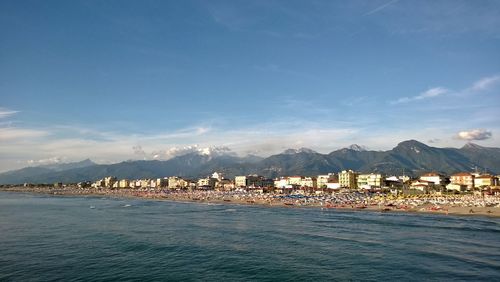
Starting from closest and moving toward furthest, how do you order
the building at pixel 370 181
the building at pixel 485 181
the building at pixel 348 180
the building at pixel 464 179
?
the building at pixel 485 181, the building at pixel 464 179, the building at pixel 370 181, the building at pixel 348 180

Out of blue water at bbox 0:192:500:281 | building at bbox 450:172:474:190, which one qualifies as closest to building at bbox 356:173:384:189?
building at bbox 450:172:474:190

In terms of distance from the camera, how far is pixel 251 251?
120ft

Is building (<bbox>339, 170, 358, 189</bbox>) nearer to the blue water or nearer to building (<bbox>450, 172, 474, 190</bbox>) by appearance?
building (<bbox>450, 172, 474, 190</bbox>)

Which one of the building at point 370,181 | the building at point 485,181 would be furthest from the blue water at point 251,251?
the building at point 370,181

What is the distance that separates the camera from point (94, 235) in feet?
150

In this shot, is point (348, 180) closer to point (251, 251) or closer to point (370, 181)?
point (370, 181)

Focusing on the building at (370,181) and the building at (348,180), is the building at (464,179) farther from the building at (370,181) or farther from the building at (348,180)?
the building at (348,180)

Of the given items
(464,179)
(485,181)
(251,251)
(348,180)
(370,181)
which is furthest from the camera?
(348,180)

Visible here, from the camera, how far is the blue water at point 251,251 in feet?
92.3

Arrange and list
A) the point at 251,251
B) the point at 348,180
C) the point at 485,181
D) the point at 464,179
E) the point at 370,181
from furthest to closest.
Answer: the point at 348,180, the point at 370,181, the point at 464,179, the point at 485,181, the point at 251,251

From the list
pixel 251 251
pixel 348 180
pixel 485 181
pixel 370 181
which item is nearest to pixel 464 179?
pixel 485 181

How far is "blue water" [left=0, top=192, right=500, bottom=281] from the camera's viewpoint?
92.3ft

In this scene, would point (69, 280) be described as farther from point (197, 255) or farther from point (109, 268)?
point (197, 255)

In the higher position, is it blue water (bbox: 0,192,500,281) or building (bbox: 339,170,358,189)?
building (bbox: 339,170,358,189)
